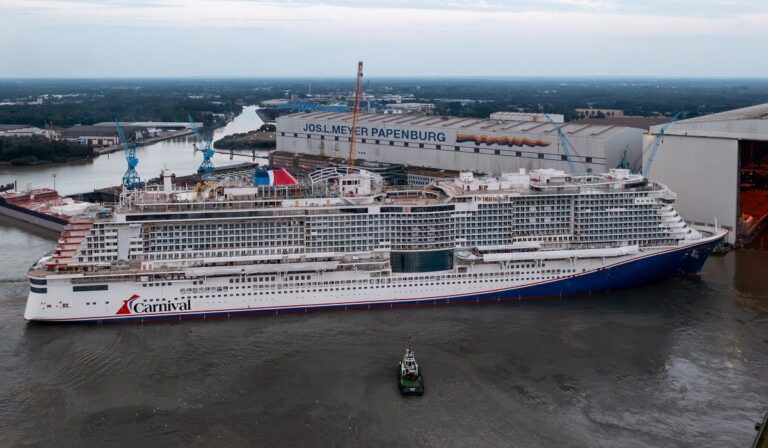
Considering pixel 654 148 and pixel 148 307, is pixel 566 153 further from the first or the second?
pixel 148 307

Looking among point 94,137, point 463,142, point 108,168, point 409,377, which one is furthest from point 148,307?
point 94,137

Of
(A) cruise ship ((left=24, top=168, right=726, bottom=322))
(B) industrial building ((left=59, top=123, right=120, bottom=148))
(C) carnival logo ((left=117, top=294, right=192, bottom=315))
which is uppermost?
(B) industrial building ((left=59, top=123, right=120, bottom=148))

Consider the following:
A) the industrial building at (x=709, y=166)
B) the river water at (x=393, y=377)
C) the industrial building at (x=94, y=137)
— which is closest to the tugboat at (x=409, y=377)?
the river water at (x=393, y=377)

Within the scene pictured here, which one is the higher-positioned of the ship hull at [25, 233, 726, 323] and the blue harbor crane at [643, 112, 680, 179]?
Result: the blue harbor crane at [643, 112, 680, 179]

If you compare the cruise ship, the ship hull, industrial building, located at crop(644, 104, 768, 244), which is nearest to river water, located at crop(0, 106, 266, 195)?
the cruise ship

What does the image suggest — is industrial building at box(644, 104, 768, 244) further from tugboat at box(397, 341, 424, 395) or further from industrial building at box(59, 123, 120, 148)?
industrial building at box(59, 123, 120, 148)

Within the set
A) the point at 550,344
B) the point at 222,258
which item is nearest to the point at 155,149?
the point at 222,258

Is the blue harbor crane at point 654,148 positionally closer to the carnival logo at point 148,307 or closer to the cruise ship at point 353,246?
the cruise ship at point 353,246
